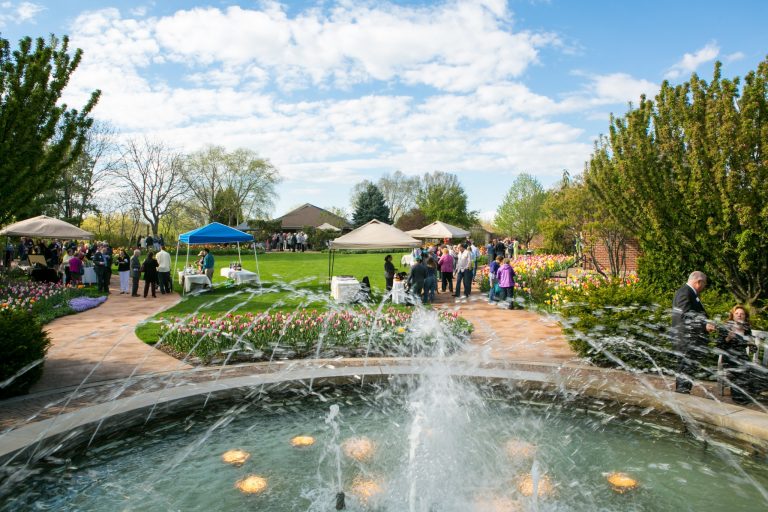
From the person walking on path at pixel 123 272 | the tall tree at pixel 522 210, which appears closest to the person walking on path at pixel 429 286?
the person walking on path at pixel 123 272

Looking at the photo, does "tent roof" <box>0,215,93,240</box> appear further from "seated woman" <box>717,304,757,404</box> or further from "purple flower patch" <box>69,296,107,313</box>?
"seated woman" <box>717,304,757,404</box>

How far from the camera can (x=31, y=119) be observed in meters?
7.87

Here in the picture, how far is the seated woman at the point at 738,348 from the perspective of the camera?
6.81m

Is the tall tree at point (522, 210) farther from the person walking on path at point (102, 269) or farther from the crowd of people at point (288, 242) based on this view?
the person walking on path at point (102, 269)

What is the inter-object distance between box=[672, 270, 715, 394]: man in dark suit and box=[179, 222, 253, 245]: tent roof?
14894 millimetres

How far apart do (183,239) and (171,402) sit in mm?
13337

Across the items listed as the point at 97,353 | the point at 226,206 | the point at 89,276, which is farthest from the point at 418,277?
the point at 226,206

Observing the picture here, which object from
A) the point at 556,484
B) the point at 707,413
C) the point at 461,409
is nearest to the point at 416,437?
the point at 461,409

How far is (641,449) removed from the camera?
5.62 m

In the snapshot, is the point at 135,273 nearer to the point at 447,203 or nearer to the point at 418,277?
the point at 418,277

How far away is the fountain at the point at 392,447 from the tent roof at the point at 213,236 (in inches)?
476

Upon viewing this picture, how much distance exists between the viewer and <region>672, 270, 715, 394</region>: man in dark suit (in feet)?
21.7

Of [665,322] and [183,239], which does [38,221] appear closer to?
[183,239]

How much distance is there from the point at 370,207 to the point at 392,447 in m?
60.8
